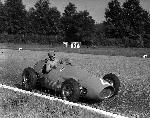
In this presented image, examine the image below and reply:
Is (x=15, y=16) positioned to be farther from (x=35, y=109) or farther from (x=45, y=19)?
(x=35, y=109)

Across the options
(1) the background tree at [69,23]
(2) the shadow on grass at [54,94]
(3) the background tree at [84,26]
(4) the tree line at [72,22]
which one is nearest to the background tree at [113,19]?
(4) the tree line at [72,22]

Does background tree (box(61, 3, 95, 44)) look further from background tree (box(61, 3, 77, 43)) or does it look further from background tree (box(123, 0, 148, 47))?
background tree (box(123, 0, 148, 47))

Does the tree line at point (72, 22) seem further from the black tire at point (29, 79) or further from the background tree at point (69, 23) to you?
the black tire at point (29, 79)

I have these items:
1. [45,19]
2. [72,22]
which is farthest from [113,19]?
[45,19]

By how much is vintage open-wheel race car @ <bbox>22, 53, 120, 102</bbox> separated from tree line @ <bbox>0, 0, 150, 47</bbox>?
207 feet

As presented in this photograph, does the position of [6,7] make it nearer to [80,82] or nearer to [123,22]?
[123,22]

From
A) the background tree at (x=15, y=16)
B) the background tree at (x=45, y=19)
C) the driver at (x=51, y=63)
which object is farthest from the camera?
the background tree at (x=15, y=16)

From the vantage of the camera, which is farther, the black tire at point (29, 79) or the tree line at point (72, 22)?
the tree line at point (72, 22)

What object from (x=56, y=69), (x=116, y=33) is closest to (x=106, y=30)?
(x=116, y=33)

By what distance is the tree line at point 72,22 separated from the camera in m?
79.3

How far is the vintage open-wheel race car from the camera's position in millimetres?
9086

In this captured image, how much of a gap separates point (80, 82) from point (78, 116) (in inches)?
74.9

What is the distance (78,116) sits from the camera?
766 centimetres

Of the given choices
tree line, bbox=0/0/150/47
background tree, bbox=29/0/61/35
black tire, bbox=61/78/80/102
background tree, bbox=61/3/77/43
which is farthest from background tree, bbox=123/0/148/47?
black tire, bbox=61/78/80/102
